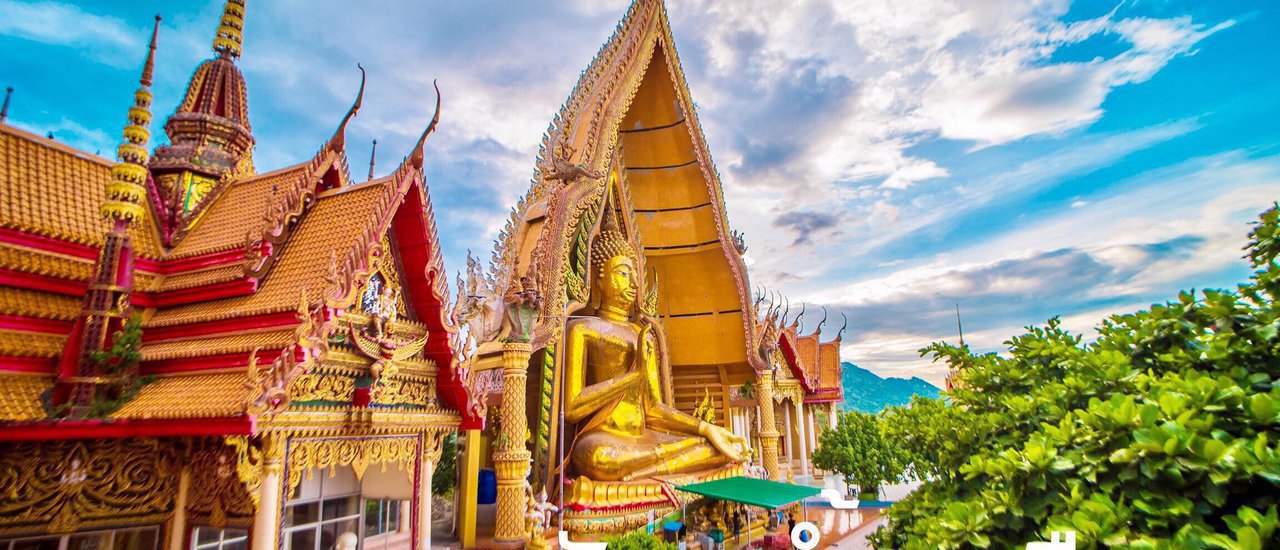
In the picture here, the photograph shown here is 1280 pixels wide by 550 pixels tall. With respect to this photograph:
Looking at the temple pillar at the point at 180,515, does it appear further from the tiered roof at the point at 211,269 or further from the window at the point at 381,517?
the window at the point at 381,517

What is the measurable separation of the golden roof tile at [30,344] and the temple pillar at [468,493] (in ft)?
14.6

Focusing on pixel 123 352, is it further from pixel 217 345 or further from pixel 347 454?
pixel 347 454

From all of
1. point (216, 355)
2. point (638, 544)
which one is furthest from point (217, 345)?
point (638, 544)

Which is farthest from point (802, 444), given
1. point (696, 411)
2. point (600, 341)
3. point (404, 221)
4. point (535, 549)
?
point (404, 221)

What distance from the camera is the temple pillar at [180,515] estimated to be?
5.18 m

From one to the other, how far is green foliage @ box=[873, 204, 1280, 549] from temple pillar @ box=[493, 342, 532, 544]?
5486mm

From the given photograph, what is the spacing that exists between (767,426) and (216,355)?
11245 millimetres

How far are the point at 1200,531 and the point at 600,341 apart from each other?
33.2 ft

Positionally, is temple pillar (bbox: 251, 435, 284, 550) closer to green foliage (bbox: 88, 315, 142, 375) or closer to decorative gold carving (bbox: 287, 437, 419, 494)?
decorative gold carving (bbox: 287, 437, 419, 494)

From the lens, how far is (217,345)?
5.42 meters

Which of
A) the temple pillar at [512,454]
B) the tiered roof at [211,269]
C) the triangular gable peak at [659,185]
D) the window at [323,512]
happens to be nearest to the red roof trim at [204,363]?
the tiered roof at [211,269]

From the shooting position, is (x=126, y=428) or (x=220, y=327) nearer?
(x=126, y=428)

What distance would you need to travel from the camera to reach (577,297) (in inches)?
471

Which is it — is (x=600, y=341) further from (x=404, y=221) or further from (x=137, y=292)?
(x=137, y=292)
